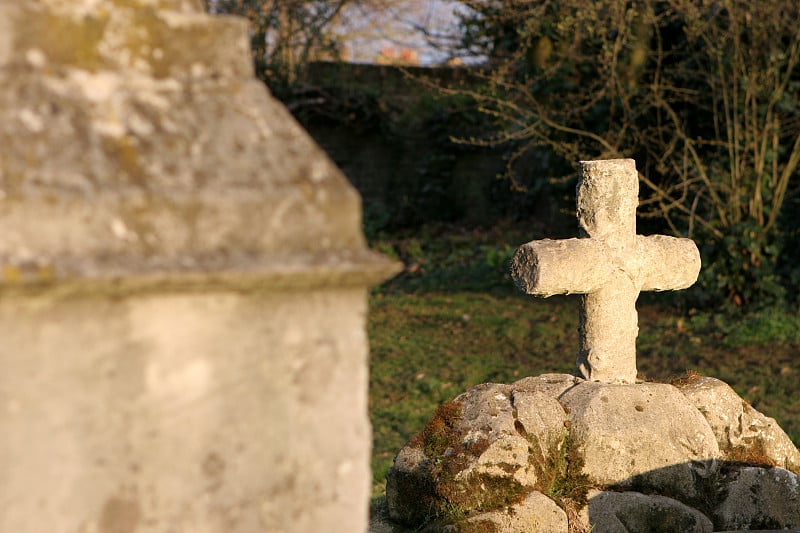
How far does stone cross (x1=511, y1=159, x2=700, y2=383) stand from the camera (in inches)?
142

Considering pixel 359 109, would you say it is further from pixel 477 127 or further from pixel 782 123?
pixel 782 123

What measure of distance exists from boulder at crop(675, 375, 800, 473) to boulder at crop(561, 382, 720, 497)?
13 cm

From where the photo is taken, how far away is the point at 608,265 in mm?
3666

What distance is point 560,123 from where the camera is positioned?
29.8 feet

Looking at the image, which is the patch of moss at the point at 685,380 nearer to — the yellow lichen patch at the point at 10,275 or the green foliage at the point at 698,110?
the yellow lichen patch at the point at 10,275

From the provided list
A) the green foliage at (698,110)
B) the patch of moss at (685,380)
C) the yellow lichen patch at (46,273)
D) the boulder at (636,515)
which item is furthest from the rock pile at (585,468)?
the green foliage at (698,110)

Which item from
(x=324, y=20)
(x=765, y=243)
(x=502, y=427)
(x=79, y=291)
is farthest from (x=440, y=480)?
(x=324, y=20)

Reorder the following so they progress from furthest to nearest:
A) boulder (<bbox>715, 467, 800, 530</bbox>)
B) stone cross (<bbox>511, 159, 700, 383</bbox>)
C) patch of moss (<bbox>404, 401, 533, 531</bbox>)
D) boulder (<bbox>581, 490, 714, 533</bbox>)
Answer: stone cross (<bbox>511, 159, 700, 383</bbox>), boulder (<bbox>715, 467, 800, 530</bbox>), boulder (<bbox>581, 490, 714, 533</bbox>), patch of moss (<bbox>404, 401, 533, 531</bbox>)

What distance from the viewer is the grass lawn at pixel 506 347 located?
6.53m

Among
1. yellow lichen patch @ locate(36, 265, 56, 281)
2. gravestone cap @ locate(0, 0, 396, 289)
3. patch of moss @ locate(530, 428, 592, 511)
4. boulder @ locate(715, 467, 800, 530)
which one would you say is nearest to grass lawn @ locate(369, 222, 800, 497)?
patch of moss @ locate(530, 428, 592, 511)

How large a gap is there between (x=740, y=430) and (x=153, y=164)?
3.02 meters

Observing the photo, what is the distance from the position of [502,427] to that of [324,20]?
35.5 feet

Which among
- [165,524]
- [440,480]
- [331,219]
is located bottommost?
[440,480]

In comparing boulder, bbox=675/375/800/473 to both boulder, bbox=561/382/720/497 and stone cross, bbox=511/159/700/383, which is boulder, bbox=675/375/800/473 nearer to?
boulder, bbox=561/382/720/497
